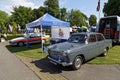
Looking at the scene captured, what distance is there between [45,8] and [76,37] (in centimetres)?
6083

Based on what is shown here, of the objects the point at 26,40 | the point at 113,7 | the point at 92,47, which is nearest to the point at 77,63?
the point at 92,47

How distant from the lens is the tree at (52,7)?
6612 cm

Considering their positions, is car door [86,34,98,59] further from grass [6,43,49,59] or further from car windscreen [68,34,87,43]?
grass [6,43,49,59]

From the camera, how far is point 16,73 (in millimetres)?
7461

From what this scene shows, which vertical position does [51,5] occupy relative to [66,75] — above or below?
above

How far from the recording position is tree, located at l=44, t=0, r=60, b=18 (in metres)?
66.1

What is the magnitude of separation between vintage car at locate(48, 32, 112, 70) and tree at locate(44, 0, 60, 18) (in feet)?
187

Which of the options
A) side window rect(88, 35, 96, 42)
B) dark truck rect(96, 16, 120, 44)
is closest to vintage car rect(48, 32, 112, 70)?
side window rect(88, 35, 96, 42)

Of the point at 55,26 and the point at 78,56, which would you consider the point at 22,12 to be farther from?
the point at 78,56

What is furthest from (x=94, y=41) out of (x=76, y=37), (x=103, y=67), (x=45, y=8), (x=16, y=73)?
(x=45, y=8)

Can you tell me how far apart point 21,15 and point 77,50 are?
52.1m

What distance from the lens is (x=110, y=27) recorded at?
50.4 feet

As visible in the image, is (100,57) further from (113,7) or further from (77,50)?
(113,7)

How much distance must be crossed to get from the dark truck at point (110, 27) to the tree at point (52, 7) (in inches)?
1994
